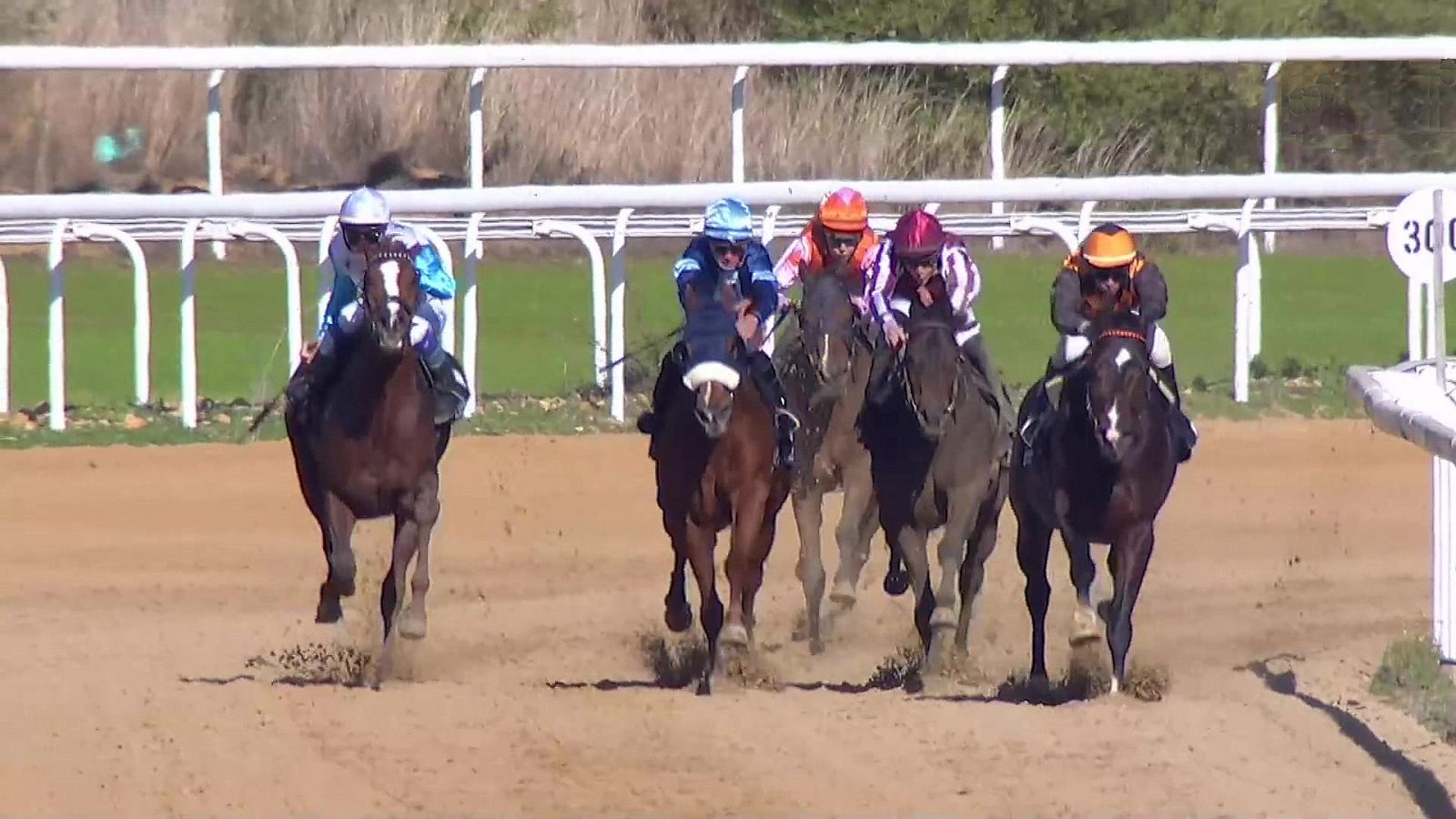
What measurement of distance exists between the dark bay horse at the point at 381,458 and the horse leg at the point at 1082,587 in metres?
2.04

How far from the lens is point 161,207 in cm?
1329

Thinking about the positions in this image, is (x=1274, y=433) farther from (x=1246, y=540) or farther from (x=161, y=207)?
(x=161, y=207)

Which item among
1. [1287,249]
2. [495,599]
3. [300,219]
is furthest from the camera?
[1287,249]

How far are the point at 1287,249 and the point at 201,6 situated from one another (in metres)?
10.8

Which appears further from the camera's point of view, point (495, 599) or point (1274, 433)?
point (1274, 433)

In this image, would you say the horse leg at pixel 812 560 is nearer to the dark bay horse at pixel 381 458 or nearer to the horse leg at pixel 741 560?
the horse leg at pixel 741 560

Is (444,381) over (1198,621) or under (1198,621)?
over

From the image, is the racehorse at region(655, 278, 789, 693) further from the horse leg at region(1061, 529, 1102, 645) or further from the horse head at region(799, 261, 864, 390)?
the horse leg at region(1061, 529, 1102, 645)

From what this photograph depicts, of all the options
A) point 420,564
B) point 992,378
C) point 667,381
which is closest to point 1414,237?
point 992,378

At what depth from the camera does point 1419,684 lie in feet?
27.9

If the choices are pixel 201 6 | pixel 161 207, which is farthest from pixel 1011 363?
pixel 201 6

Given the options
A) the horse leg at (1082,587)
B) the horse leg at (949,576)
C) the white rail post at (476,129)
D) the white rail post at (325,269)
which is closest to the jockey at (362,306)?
the horse leg at (949,576)

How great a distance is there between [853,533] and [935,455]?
42.3 inches

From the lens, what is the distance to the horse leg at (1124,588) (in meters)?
8.41
